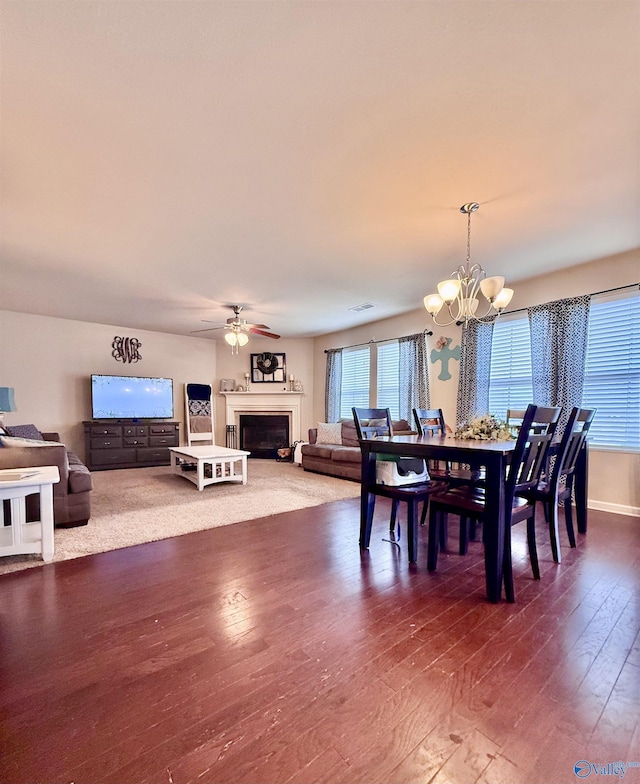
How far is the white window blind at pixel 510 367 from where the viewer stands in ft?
14.2

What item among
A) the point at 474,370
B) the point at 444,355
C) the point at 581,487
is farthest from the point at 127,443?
the point at 581,487

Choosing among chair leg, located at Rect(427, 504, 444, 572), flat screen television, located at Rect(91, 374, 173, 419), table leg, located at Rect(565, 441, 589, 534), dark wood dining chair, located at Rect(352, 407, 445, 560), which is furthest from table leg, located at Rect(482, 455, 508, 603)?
flat screen television, located at Rect(91, 374, 173, 419)

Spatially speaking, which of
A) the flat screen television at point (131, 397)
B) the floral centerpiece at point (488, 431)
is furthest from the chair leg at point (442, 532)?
the flat screen television at point (131, 397)

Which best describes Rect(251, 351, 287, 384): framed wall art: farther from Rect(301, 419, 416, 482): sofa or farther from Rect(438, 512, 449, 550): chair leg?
Rect(438, 512, 449, 550): chair leg

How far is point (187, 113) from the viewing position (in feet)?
5.91

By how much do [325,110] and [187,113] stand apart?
71cm

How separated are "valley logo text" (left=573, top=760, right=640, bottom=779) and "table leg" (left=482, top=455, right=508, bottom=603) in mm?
904

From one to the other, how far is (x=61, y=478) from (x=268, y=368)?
16.6 feet

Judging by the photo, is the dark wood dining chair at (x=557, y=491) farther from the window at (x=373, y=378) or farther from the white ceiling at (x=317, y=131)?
the window at (x=373, y=378)

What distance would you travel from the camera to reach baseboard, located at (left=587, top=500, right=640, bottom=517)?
3469mm

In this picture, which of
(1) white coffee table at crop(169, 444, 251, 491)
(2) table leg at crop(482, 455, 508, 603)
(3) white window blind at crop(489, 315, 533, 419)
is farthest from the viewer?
(1) white coffee table at crop(169, 444, 251, 491)

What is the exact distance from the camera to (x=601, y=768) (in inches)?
41.0

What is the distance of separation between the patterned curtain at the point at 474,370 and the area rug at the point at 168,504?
1.90 meters

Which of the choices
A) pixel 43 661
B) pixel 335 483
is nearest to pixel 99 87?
pixel 43 661
